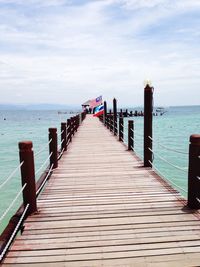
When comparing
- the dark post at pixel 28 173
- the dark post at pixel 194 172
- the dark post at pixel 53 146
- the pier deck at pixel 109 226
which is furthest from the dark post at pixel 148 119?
the dark post at pixel 28 173

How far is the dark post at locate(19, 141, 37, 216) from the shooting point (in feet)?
16.0

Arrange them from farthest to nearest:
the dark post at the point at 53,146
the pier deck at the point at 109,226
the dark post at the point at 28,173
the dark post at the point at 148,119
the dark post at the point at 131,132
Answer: the dark post at the point at 131,132 < the dark post at the point at 53,146 < the dark post at the point at 148,119 < the dark post at the point at 28,173 < the pier deck at the point at 109,226

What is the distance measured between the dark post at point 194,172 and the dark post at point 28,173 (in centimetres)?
256

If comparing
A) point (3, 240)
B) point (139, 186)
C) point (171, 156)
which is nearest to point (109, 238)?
point (3, 240)

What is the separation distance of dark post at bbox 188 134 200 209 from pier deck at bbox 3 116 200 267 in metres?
0.21

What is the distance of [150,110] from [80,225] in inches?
181

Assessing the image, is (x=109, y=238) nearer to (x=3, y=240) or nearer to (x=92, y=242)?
(x=92, y=242)

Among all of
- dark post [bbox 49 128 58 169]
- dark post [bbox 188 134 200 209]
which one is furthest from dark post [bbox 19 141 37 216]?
dark post [bbox 49 128 58 169]

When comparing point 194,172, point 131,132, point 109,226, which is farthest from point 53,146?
point 194,172

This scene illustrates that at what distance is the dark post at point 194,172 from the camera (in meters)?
4.95

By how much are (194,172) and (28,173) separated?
8.75 feet

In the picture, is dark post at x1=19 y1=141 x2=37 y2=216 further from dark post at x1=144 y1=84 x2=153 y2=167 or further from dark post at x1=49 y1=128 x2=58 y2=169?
dark post at x1=144 y1=84 x2=153 y2=167

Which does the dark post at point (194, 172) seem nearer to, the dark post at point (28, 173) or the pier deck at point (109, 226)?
the pier deck at point (109, 226)

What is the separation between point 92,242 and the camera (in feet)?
13.2
